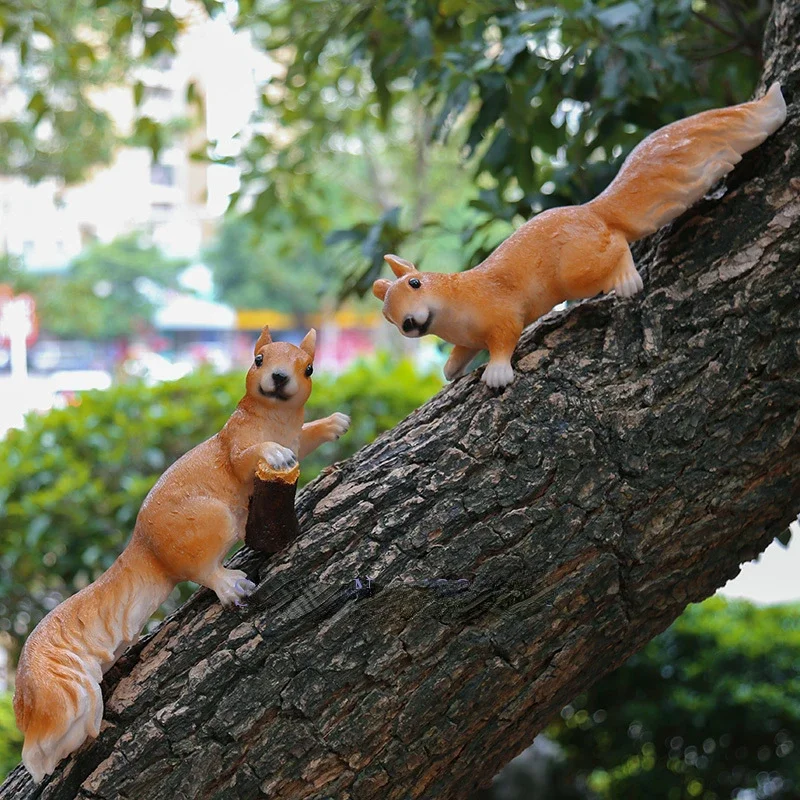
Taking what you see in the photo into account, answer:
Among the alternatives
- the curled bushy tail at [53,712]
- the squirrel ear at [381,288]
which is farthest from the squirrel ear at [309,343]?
the curled bushy tail at [53,712]

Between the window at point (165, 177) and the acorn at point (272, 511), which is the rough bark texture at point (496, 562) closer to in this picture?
the acorn at point (272, 511)

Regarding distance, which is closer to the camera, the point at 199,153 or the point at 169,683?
the point at 169,683

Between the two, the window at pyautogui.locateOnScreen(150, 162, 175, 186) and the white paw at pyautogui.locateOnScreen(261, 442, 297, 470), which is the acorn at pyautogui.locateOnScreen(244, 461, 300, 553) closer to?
the white paw at pyautogui.locateOnScreen(261, 442, 297, 470)

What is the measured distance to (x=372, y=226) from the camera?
2400 millimetres

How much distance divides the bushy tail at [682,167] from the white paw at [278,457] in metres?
0.64

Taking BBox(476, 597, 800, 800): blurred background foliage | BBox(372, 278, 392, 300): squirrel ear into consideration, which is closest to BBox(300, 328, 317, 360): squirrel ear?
BBox(372, 278, 392, 300): squirrel ear

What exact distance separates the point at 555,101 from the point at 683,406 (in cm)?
101

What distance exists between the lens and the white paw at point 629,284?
151cm

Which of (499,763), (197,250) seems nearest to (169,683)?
(499,763)

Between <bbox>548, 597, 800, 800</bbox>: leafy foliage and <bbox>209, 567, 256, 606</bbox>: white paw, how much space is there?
2.54m

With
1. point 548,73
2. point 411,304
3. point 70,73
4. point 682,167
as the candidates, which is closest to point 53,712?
point 411,304

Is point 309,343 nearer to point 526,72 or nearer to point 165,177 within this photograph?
point 526,72

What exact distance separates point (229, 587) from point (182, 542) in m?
0.10

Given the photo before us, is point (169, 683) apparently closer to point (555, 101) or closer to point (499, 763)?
point (499, 763)
